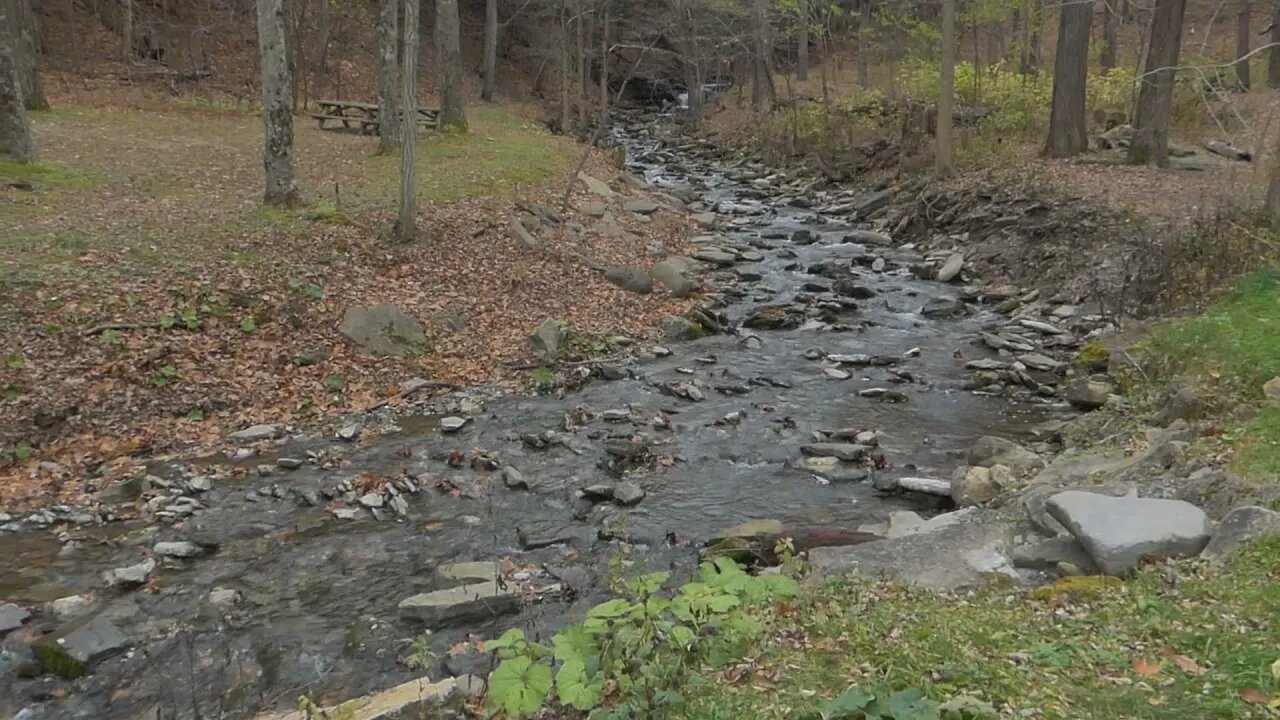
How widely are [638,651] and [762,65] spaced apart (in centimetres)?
3117

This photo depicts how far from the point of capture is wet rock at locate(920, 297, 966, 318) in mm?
13633

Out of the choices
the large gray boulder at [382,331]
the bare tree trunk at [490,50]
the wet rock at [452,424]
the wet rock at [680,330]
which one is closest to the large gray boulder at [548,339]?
the large gray boulder at [382,331]

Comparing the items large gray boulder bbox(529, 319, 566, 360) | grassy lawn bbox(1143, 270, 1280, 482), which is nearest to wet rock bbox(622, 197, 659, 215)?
large gray boulder bbox(529, 319, 566, 360)

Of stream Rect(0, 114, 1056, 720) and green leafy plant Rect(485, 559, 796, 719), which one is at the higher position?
green leafy plant Rect(485, 559, 796, 719)

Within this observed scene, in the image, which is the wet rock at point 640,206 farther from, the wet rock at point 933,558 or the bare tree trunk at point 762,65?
the wet rock at point 933,558

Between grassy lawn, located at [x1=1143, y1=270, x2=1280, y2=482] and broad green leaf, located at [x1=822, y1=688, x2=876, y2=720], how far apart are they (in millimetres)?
3621

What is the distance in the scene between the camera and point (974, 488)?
7.35 metres

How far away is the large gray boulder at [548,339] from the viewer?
11.2m

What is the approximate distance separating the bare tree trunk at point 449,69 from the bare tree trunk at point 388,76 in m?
2.91

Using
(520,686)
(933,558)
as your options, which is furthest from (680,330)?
(520,686)

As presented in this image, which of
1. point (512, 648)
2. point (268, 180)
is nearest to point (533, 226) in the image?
point (268, 180)

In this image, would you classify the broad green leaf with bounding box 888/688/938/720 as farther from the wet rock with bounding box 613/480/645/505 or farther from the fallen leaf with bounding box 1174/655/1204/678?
the wet rock with bounding box 613/480/645/505

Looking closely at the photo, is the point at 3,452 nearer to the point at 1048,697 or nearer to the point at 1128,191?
the point at 1048,697

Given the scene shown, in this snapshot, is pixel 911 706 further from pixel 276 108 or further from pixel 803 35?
pixel 803 35
